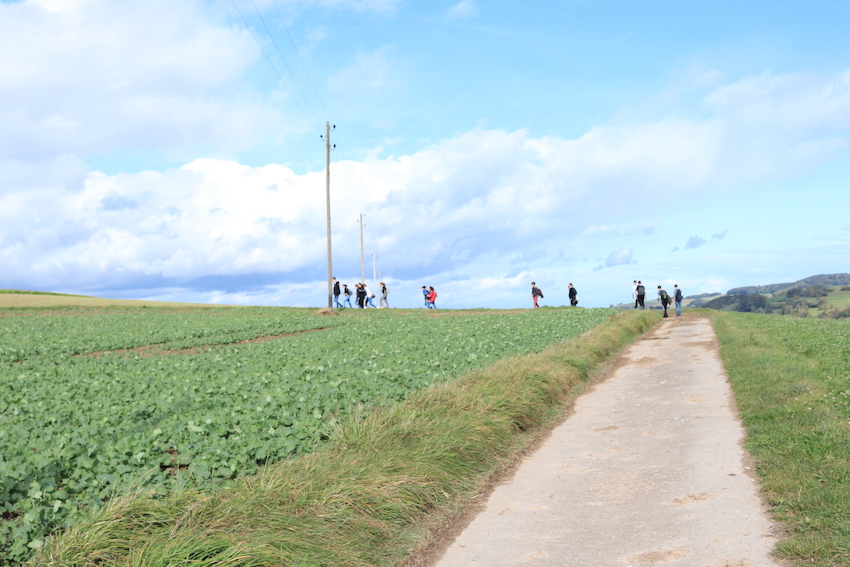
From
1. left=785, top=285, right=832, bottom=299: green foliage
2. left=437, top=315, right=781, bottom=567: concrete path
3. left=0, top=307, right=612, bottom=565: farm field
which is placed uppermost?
left=785, top=285, right=832, bottom=299: green foliage

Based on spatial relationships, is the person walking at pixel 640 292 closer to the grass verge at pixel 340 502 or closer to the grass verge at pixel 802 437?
the grass verge at pixel 802 437

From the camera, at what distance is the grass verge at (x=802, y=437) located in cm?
616

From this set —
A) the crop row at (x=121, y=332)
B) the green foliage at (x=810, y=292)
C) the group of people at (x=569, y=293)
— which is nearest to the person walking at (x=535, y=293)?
the group of people at (x=569, y=293)

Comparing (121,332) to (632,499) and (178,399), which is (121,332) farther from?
(632,499)

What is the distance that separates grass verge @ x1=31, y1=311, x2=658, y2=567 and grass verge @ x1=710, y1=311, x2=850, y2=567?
362 cm

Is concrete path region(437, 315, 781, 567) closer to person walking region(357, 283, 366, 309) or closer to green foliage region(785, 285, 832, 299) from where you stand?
Result: person walking region(357, 283, 366, 309)

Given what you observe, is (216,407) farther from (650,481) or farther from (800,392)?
(800,392)

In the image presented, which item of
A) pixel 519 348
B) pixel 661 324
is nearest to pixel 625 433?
pixel 519 348

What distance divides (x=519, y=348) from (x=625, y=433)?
8.67m

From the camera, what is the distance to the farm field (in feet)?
24.6

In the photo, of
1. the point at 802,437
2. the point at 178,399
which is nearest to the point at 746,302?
the point at 802,437

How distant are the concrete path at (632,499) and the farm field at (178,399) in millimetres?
3005

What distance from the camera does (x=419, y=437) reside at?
9.30 m

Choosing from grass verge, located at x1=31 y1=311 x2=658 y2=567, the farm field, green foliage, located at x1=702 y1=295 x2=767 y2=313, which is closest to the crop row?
the farm field
